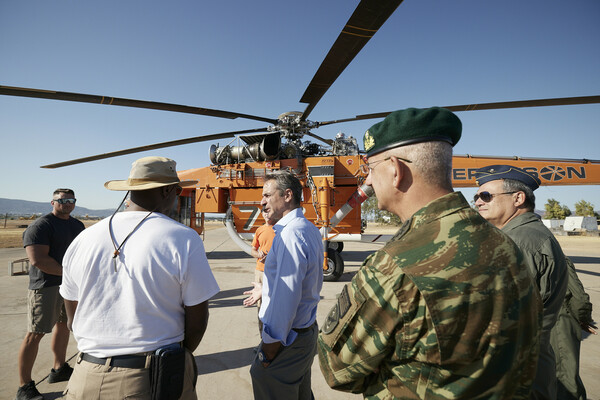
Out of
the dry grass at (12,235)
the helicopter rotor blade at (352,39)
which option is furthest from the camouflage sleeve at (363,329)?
the dry grass at (12,235)

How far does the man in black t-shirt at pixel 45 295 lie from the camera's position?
2.80 m

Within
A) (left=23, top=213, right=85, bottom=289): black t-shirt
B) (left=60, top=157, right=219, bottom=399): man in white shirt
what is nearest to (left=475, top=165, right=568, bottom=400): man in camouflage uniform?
(left=60, top=157, right=219, bottom=399): man in white shirt

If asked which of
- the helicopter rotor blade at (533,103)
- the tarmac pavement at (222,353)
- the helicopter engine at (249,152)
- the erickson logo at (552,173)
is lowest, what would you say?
the tarmac pavement at (222,353)

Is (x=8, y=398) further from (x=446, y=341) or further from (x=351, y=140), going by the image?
(x=351, y=140)

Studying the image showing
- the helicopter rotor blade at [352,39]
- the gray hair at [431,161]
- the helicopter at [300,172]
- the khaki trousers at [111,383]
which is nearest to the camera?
the gray hair at [431,161]

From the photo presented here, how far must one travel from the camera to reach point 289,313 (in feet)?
5.74

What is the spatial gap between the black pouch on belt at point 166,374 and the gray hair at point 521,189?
2.60 m

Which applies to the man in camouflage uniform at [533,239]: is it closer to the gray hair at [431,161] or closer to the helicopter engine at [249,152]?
the gray hair at [431,161]

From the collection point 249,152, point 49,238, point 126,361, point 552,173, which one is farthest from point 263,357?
point 552,173

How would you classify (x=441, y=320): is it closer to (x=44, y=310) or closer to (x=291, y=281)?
(x=291, y=281)

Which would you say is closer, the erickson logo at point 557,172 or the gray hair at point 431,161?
the gray hair at point 431,161

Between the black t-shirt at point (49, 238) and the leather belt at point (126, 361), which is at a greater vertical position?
the black t-shirt at point (49, 238)

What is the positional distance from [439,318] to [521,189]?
201 cm

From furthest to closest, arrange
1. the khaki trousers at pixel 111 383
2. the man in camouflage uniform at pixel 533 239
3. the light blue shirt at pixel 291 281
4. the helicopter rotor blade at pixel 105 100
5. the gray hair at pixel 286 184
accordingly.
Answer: the helicopter rotor blade at pixel 105 100
the gray hair at pixel 286 184
the light blue shirt at pixel 291 281
the man in camouflage uniform at pixel 533 239
the khaki trousers at pixel 111 383
